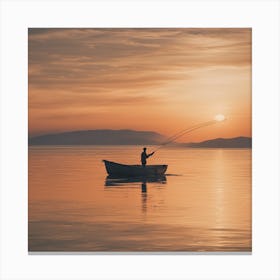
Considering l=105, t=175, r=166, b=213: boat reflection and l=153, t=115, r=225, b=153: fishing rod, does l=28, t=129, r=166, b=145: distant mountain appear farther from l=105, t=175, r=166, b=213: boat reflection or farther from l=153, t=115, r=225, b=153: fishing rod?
l=105, t=175, r=166, b=213: boat reflection

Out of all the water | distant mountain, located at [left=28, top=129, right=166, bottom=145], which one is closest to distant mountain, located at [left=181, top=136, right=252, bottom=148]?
the water

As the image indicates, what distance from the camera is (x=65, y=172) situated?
8.56 m

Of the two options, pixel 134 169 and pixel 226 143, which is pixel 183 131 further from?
pixel 134 169

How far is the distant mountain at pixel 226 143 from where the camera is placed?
825 centimetres

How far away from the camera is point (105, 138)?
8453 millimetres

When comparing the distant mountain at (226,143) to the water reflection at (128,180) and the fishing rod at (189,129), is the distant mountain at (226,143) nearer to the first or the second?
the fishing rod at (189,129)

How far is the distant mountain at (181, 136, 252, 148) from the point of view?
27.1ft
